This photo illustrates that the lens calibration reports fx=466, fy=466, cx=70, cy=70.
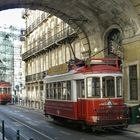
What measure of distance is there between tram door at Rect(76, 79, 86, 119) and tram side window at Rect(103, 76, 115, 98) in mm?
1078

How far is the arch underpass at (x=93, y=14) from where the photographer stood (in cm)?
2958

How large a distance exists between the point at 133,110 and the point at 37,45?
122ft

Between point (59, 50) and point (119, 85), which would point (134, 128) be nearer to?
point (119, 85)

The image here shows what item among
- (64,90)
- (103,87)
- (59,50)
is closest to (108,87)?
(103,87)

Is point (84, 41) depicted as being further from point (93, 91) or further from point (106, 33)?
point (93, 91)

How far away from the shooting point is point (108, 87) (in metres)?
21.9

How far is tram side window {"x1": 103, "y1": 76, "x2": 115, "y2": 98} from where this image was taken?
21.7 metres

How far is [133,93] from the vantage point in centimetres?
2991

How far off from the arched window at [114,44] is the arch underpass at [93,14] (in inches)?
21.1

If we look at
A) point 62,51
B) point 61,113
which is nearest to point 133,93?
point 61,113

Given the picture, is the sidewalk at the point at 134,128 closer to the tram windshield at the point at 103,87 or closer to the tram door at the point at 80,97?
the tram windshield at the point at 103,87

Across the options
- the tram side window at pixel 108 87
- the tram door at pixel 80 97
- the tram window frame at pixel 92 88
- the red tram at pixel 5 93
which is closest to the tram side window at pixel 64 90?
the tram door at pixel 80 97

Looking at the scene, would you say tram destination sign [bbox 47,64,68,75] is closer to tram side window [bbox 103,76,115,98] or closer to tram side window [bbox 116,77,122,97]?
tram side window [bbox 103,76,115,98]

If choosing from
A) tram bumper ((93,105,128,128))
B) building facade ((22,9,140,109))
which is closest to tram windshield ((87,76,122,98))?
tram bumper ((93,105,128,128))
